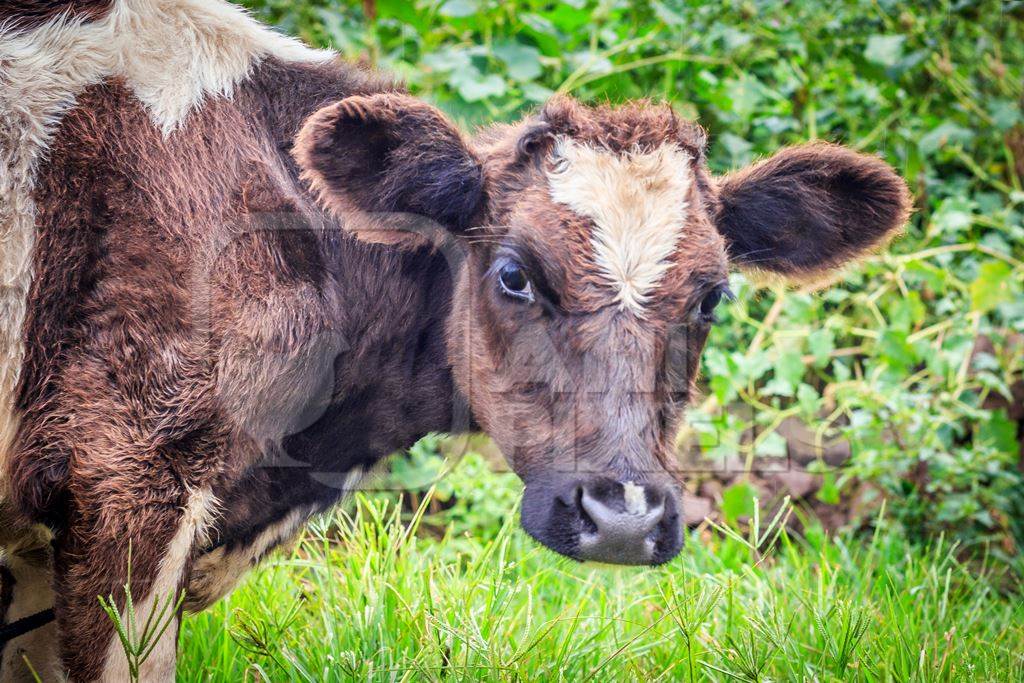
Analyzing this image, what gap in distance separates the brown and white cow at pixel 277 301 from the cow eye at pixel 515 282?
0.03ft

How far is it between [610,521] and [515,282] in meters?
0.88

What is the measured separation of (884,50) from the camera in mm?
6555

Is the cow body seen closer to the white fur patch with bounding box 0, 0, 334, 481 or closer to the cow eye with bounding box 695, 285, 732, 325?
the white fur patch with bounding box 0, 0, 334, 481

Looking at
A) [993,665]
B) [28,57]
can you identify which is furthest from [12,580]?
[993,665]

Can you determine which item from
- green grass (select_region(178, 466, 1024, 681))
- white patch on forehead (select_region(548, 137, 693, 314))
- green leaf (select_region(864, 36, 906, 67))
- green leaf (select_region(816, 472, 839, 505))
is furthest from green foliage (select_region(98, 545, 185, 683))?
green leaf (select_region(864, 36, 906, 67))

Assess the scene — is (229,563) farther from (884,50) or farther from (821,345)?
(884,50)

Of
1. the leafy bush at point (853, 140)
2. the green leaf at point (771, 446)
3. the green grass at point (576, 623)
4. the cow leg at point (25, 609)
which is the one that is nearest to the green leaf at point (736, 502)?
the leafy bush at point (853, 140)

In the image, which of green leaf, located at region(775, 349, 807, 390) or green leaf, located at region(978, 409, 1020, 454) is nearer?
green leaf, located at region(978, 409, 1020, 454)

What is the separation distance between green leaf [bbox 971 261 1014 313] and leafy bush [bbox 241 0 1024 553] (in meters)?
0.01

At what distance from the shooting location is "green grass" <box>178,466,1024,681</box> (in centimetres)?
370

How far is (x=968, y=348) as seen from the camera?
602 cm

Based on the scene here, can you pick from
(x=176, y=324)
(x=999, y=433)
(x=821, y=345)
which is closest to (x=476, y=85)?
(x=821, y=345)

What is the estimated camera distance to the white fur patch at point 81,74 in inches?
128

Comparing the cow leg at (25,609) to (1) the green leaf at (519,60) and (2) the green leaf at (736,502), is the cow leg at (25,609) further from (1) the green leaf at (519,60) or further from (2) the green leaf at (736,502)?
(1) the green leaf at (519,60)
